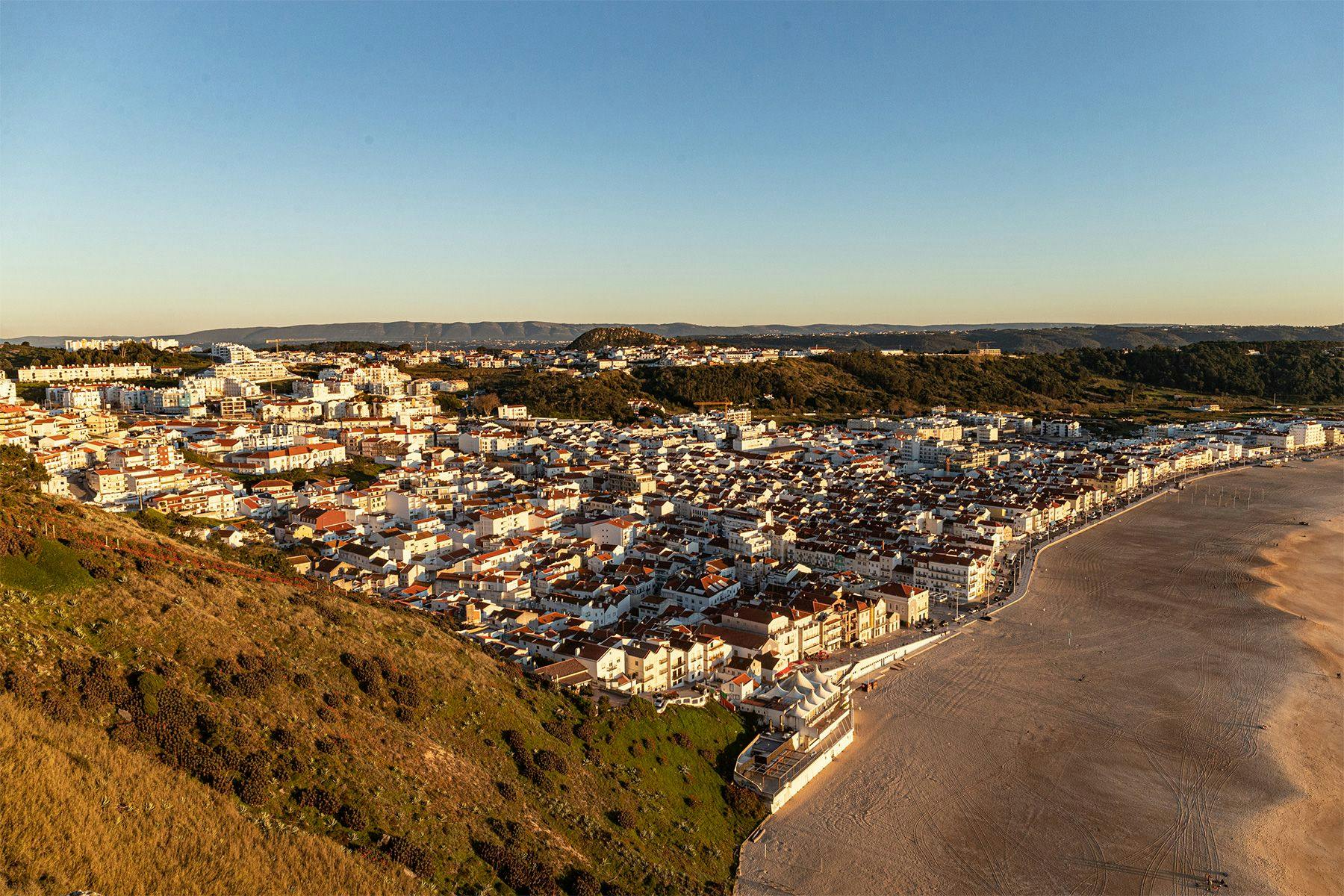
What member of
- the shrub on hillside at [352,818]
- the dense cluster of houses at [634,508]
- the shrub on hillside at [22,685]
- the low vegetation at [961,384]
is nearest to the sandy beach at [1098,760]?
the dense cluster of houses at [634,508]

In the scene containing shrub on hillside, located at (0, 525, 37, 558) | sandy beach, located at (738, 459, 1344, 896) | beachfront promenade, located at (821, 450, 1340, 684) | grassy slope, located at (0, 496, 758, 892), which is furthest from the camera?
beachfront promenade, located at (821, 450, 1340, 684)

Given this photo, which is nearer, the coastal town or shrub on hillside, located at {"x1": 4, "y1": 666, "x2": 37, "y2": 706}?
shrub on hillside, located at {"x1": 4, "y1": 666, "x2": 37, "y2": 706}

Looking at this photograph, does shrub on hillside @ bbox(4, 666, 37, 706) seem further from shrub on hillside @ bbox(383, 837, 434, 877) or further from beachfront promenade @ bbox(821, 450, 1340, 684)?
beachfront promenade @ bbox(821, 450, 1340, 684)

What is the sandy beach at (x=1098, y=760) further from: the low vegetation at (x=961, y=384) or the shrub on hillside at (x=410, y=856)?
the low vegetation at (x=961, y=384)

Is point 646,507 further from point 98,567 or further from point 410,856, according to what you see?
point 410,856

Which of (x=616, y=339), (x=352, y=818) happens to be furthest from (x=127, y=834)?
(x=616, y=339)

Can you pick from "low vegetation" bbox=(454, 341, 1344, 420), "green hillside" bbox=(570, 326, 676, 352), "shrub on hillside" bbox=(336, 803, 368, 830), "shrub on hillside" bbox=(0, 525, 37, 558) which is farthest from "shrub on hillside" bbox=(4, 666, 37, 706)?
"green hillside" bbox=(570, 326, 676, 352)
